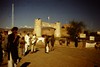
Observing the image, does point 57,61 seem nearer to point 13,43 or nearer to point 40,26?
point 13,43

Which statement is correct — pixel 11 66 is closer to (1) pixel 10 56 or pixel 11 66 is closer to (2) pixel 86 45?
(1) pixel 10 56

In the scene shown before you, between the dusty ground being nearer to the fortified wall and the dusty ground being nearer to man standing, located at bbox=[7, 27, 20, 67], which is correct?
man standing, located at bbox=[7, 27, 20, 67]

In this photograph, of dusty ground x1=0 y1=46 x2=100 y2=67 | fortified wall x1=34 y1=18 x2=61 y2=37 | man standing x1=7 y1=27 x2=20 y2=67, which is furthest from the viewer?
Answer: fortified wall x1=34 y1=18 x2=61 y2=37

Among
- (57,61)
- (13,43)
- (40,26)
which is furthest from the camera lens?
(40,26)

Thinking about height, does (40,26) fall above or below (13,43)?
above

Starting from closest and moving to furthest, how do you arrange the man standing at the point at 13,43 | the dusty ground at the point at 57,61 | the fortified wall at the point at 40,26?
1. the man standing at the point at 13,43
2. the dusty ground at the point at 57,61
3. the fortified wall at the point at 40,26

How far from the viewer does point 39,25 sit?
47938 mm

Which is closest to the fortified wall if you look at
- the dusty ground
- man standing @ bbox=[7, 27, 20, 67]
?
the dusty ground

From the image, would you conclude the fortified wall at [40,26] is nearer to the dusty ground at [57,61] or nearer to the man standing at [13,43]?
the dusty ground at [57,61]

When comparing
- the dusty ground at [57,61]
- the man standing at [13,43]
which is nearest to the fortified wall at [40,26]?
the dusty ground at [57,61]

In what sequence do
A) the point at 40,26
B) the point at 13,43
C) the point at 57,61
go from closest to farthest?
1. the point at 13,43
2. the point at 57,61
3. the point at 40,26

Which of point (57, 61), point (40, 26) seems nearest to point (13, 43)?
point (57, 61)

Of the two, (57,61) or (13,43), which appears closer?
(13,43)

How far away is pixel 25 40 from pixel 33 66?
5390 millimetres
